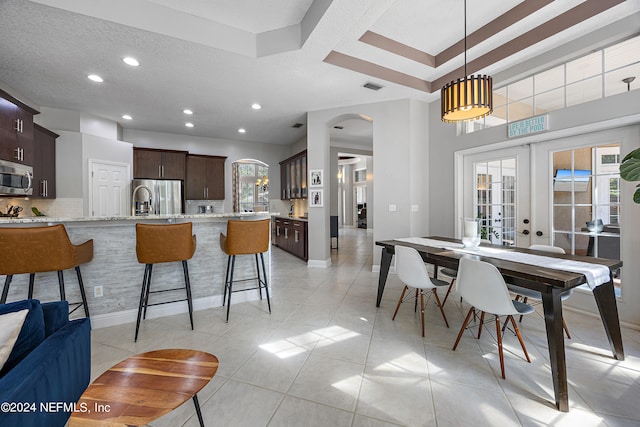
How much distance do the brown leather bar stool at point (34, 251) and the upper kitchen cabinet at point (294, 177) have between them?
4621 mm

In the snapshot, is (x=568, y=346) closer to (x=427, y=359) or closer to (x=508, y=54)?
(x=427, y=359)

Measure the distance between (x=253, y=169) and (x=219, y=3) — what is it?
17.5ft

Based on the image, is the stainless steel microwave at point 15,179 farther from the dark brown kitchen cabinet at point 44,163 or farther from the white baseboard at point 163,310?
the white baseboard at point 163,310

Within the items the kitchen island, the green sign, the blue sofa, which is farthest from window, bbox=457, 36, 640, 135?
the blue sofa

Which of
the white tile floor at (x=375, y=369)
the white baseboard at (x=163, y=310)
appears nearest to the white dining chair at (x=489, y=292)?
the white tile floor at (x=375, y=369)

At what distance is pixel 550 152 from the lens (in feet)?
10.5

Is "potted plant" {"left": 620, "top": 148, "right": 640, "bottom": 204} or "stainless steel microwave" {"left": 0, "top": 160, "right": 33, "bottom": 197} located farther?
"stainless steel microwave" {"left": 0, "top": 160, "right": 33, "bottom": 197}

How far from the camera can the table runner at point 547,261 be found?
5.88ft

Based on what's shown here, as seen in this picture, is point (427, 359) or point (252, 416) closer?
point (252, 416)

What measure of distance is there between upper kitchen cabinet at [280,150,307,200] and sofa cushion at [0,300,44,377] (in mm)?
5299

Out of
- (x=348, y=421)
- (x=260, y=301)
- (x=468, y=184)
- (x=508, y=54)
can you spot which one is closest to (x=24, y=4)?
(x=260, y=301)

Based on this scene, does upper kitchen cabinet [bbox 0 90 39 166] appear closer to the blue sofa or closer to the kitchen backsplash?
the kitchen backsplash

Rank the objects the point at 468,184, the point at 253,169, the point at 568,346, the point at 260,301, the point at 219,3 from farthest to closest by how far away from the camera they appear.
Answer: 1. the point at 253,169
2. the point at 468,184
3. the point at 260,301
4. the point at 219,3
5. the point at 568,346

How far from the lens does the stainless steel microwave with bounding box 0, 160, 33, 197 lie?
309 cm
